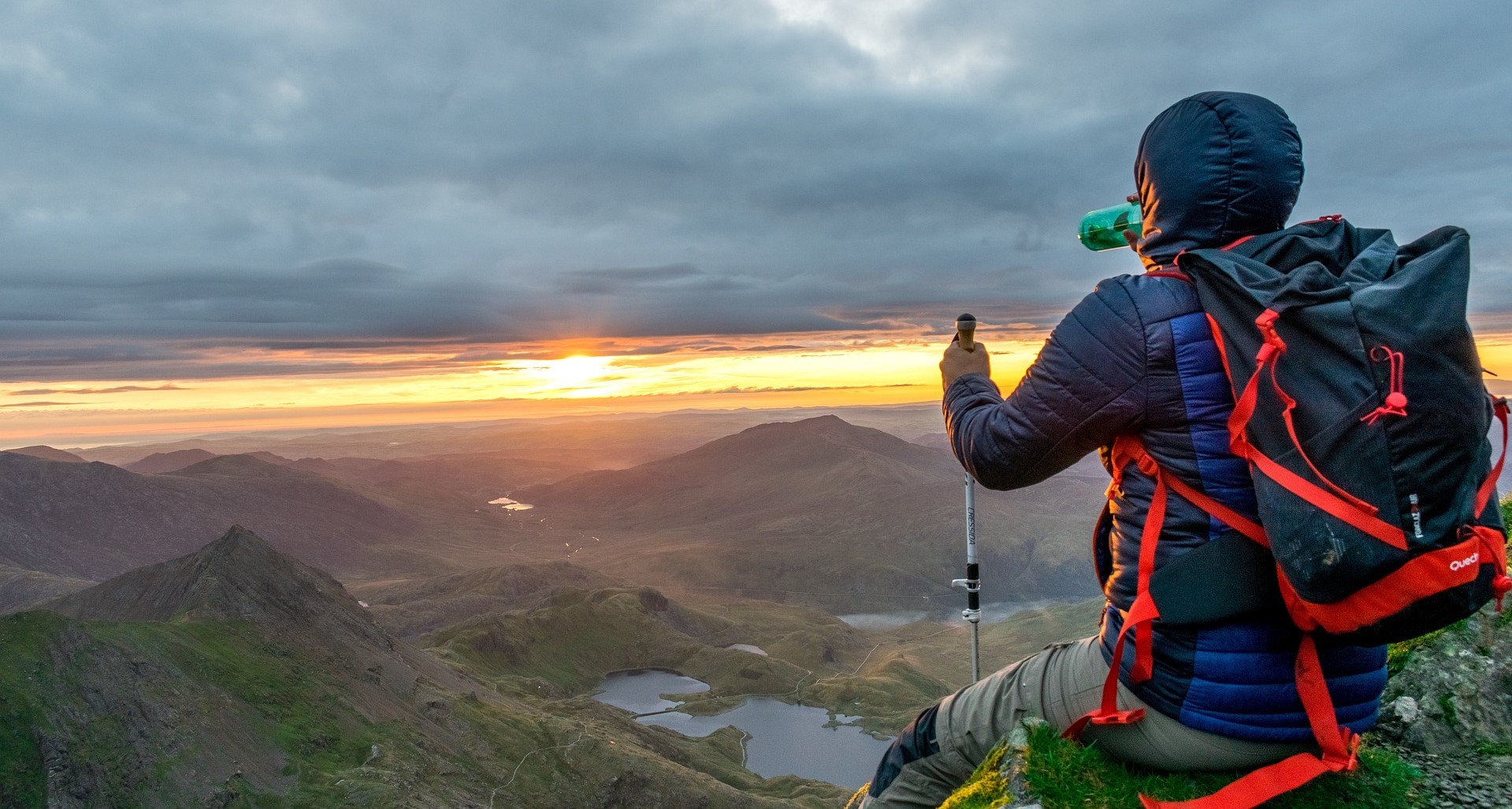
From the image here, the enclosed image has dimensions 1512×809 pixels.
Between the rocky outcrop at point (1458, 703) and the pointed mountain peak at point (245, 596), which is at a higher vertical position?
the rocky outcrop at point (1458, 703)

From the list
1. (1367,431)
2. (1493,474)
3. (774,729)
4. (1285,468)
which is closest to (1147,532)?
(1285,468)

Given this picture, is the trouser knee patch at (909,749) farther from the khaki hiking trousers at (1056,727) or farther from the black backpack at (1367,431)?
the black backpack at (1367,431)

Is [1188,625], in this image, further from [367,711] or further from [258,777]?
[367,711]

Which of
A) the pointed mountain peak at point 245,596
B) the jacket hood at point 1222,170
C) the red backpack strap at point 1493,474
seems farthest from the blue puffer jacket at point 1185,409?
the pointed mountain peak at point 245,596

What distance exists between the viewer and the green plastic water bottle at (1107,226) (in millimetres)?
5785

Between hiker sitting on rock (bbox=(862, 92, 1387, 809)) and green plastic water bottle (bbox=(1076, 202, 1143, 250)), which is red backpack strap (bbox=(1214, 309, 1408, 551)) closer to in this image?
hiker sitting on rock (bbox=(862, 92, 1387, 809))

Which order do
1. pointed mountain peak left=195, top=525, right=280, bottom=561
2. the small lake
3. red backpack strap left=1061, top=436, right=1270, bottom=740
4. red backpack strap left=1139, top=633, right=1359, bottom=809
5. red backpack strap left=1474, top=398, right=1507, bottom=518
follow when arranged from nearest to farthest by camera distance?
red backpack strap left=1474, top=398, right=1507, bottom=518 < red backpack strap left=1061, top=436, right=1270, bottom=740 < red backpack strap left=1139, top=633, right=1359, bottom=809 < pointed mountain peak left=195, top=525, right=280, bottom=561 < the small lake

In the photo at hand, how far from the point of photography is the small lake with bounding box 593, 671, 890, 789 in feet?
380

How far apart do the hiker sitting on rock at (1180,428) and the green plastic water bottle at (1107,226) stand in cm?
115

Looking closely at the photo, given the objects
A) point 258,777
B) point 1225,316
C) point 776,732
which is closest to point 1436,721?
point 1225,316

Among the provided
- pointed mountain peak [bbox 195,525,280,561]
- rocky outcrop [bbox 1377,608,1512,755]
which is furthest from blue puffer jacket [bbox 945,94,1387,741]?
pointed mountain peak [bbox 195,525,280,561]

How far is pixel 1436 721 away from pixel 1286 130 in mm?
5624

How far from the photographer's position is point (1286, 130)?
4.24 m

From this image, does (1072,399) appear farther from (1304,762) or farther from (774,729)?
(774,729)
